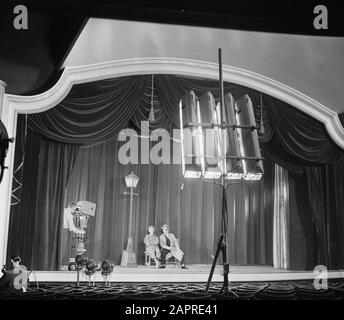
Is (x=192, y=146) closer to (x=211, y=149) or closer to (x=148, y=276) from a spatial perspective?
(x=211, y=149)

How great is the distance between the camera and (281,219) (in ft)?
17.0

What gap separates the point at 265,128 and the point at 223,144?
7.05 feet

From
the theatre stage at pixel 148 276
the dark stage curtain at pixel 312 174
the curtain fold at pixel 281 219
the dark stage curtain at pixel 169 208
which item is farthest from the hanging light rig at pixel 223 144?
the curtain fold at pixel 281 219

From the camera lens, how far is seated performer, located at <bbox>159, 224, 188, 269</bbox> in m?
4.69

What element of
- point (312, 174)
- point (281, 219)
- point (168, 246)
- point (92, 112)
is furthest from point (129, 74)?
point (281, 219)

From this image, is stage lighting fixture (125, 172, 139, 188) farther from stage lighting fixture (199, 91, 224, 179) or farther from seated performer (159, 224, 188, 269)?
stage lighting fixture (199, 91, 224, 179)

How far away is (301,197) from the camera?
5039 mm

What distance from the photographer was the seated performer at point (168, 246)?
4.69 meters

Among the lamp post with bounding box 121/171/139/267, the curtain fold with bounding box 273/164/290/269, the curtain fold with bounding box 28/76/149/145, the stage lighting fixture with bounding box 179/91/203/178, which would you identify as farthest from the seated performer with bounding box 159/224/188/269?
the stage lighting fixture with bounding box 179/91/203/178

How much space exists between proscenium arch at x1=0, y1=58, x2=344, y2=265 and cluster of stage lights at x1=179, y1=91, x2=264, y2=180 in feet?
3.83

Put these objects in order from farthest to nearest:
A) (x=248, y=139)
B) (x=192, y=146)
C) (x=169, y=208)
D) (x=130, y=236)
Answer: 1. (x=169, y=208)
2. (x=130, y=236)
3. (x=192, y=146)
4. (x=248, y=139)

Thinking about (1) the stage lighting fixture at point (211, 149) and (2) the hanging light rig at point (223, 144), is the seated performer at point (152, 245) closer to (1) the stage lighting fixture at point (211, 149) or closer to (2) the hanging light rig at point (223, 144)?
(2) the hanging light rig at point (223, 144)

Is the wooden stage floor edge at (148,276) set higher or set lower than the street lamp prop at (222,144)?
lower

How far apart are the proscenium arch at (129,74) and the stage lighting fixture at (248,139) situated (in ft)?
4.17
